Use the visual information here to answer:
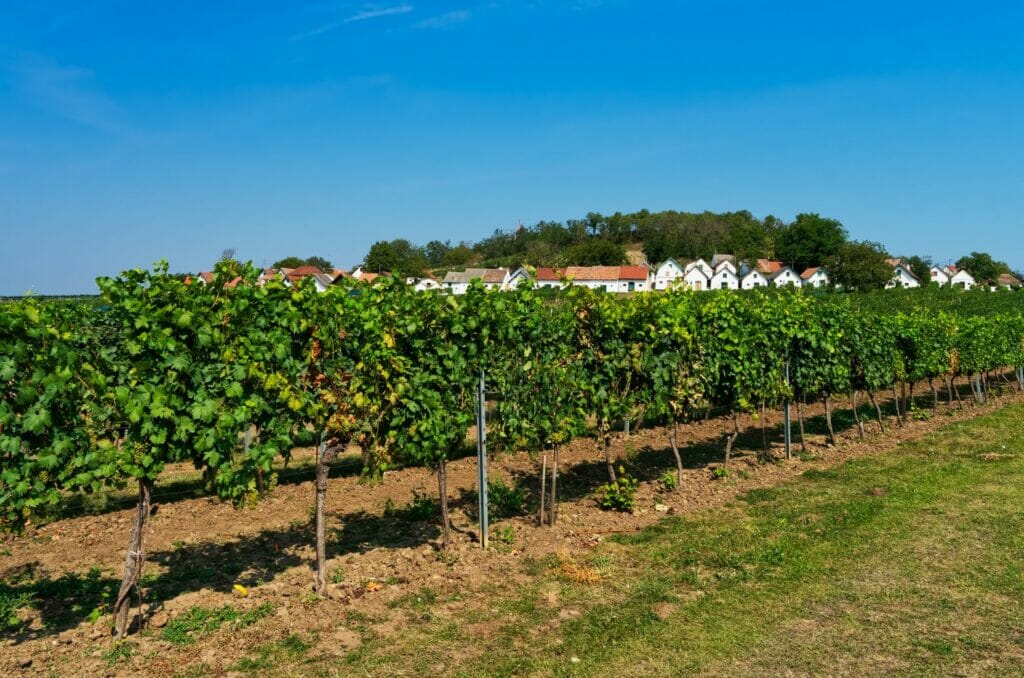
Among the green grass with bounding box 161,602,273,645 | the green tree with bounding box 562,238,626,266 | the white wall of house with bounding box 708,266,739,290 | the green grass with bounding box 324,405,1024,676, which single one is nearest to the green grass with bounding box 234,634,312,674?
the green grass with bounding box 324,405,1024,676

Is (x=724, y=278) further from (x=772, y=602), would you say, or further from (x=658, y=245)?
(x=772, y=602)

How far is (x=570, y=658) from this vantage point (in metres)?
5.98

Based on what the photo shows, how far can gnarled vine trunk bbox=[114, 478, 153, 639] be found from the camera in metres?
6.13

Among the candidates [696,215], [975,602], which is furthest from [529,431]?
[696,215]

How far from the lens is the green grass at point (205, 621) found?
6148 millimetres

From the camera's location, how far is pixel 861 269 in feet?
257

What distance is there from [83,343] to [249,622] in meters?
3.22

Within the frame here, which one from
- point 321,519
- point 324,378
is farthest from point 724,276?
point 321,519

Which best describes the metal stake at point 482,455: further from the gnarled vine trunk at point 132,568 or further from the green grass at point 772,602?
the gnarled vine trunk at point 132,568

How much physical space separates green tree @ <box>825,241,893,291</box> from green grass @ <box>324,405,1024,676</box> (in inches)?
2862

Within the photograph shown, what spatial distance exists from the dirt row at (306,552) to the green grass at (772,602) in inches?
24.3

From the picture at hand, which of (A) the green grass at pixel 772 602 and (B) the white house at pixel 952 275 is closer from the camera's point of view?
(A) the green grass at pixel 772 602

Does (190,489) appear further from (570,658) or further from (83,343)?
(570,658)

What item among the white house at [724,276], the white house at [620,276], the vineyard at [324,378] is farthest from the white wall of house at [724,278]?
the vineyard at [324,378]
